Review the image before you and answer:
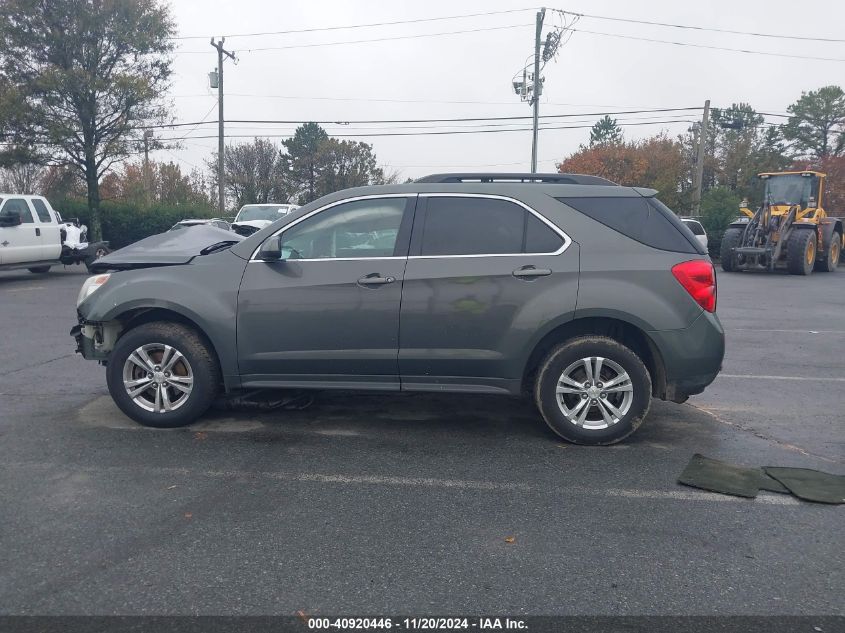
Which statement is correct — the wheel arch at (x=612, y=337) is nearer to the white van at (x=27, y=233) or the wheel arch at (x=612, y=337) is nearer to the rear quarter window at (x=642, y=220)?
the rear quarter window at (x=642, y=220)

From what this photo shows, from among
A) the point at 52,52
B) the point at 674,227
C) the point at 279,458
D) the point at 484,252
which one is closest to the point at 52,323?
the point at 279,458

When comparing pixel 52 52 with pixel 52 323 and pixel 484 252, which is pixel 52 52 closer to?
pixel 52 323

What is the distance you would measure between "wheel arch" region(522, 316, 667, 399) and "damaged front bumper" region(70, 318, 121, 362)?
10.7 ft

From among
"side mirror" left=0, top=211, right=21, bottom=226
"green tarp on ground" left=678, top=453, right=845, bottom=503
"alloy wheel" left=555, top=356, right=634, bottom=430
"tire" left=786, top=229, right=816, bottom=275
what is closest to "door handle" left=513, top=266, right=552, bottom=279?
"alloy wheel" left=555, top=356, right=634, bottom=430

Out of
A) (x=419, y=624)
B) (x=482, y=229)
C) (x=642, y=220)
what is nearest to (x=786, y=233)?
(x=642, y=220)

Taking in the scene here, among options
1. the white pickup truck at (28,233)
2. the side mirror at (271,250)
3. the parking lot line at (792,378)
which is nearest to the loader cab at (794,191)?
the parking lot line at (792,378)

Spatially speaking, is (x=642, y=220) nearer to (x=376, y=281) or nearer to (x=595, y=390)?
(x=595, y=390)

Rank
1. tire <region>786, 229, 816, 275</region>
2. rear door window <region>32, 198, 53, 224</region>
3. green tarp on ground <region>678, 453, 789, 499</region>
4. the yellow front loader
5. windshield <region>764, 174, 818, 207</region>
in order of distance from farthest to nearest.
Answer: windshield <region>764, 174, 818, 207</region>, the yellow front loader, tire <region>786, 229, 816, 275</region>, rear door window <region>32, 198, 53, 224</region>, green tarp on ground <region>678, 453, 789, 499</region>

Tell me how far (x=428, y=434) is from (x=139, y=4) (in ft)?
83.9

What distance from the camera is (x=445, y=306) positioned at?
528 centimetres

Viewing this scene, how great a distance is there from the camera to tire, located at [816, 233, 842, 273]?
23.1m

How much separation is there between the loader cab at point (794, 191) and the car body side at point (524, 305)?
1957cm

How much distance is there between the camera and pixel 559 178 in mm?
5793

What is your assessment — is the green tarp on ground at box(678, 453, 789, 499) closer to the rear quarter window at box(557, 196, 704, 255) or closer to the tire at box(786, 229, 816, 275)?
the rear quarter window at box(557, 196, 704, 255)
